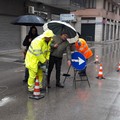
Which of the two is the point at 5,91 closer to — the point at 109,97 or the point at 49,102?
the point at 49,102

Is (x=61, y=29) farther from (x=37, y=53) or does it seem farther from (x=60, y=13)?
(x=60, y=13)

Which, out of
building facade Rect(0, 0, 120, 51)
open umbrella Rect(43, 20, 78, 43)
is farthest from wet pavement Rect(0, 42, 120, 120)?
building facade Rect(0, 0, 120, 51)

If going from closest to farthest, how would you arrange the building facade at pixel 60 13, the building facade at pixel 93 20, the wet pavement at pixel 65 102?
1. the wet pavement at pixel 65 102
2. the building facade at pixel 60 13
3. the building facade at pixel 93 20

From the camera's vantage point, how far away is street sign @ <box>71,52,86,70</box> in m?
8.59

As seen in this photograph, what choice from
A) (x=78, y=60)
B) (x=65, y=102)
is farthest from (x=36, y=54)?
(x=78, y=60)

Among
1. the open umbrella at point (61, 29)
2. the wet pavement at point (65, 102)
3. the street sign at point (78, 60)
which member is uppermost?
the open umbrella at point (61, 29)

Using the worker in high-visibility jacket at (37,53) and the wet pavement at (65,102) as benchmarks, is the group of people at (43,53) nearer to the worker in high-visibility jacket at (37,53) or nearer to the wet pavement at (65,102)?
the worker in high-visibility jacket at (37,53)

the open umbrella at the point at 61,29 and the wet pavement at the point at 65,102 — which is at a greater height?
the open umbrella at the point at 61,29

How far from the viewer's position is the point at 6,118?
5.60m

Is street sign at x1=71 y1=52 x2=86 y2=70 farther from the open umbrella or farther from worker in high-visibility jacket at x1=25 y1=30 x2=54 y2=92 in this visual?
worker in high-visibility jacket at x1=25 y1=30 x2=54 y2=92

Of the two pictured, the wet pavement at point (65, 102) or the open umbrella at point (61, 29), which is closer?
the wet pavement at point (65, 102)

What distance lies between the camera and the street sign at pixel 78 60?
8586 mm

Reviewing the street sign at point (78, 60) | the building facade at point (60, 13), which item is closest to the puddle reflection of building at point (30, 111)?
the street sign at point (78, 60)

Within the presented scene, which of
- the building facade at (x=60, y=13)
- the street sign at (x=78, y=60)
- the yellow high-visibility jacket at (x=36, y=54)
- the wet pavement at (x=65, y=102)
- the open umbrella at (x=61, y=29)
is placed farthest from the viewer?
the building facade at (x=60, y=13)
